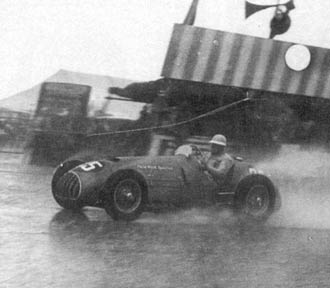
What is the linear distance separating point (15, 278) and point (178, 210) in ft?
13.8

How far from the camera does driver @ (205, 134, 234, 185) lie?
358 inches

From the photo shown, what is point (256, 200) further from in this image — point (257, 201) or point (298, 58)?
→ point (298, 58)

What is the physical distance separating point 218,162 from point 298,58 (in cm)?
358

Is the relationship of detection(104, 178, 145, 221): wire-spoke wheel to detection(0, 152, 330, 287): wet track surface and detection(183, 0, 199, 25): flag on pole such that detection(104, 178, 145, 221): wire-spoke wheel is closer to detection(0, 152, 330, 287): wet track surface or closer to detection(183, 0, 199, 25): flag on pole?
detection(0, 152, 330, 287): wet track surface

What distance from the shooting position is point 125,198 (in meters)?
8.32

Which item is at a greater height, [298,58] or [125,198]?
[298,58]

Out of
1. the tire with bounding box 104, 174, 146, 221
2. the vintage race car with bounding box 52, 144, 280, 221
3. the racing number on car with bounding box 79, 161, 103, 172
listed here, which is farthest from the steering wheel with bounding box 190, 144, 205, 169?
the racing number on car with bounding box 79, 161, 103, 172

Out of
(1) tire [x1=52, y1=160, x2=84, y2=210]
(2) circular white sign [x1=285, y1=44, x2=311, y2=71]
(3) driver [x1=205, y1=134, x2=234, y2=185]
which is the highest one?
(2) circular white sign [x1=285, y1=44, x2=311, y2=71]

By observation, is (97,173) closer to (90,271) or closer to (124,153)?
(90,271)

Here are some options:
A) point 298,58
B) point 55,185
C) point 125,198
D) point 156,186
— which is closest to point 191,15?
point 298,58

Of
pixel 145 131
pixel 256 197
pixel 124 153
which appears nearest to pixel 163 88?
pixel 145 131

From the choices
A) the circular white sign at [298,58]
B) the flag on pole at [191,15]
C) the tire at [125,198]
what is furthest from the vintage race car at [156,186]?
the flag on pole at [191,15]

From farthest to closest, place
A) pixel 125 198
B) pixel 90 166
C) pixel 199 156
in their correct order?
pixel 199 156, pixel 90 166, pixel 125 198

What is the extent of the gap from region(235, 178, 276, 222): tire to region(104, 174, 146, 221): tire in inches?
60.7
